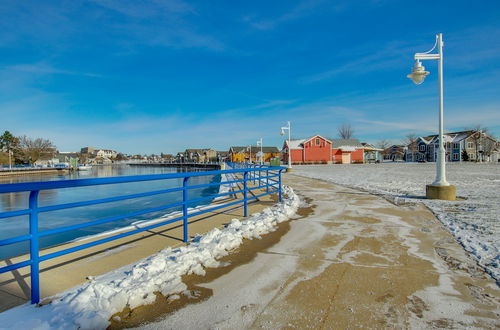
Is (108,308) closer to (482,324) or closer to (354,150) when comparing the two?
(482,324)

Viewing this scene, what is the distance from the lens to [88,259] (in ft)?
12.8

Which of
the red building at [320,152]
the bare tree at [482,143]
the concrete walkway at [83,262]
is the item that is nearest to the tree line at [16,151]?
the red building at [320,152]

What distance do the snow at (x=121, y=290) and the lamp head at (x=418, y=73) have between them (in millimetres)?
8250

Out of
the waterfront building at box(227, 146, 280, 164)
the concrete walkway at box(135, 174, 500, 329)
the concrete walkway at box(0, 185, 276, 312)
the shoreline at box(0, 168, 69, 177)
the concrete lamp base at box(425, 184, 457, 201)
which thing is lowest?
the shoreline at box(0, 168, 69, 177)

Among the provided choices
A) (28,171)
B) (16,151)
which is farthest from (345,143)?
(16,151)

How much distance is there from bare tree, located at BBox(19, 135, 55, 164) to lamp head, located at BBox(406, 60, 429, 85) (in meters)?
103

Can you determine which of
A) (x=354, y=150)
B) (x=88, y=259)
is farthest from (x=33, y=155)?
(x=88, y=259)

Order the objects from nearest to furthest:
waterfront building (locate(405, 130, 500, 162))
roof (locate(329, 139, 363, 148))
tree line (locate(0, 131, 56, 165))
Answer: waterfront building (locate(405, 130, 500, 162)) → roof (locate(329, 139, 363, 148)) → tree line (locate(0, 131, 56, 165))

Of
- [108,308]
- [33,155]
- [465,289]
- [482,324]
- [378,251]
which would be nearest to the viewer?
[482,324]

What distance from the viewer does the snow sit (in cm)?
234

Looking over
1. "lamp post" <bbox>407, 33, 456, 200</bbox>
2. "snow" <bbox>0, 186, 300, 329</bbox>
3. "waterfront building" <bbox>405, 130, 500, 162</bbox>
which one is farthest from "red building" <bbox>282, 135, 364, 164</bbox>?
"snow" <bbox>0, 186, 300, 329</bbox>

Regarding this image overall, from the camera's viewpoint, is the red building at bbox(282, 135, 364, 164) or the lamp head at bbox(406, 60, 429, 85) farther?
the red building at bbox(282, 135, 364, 164)

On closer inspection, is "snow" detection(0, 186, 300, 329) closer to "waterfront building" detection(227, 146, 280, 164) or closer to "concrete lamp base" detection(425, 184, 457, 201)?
"concrete lamp base" detection(425, 184, 457, 201)

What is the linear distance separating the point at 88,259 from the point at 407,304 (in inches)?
155
